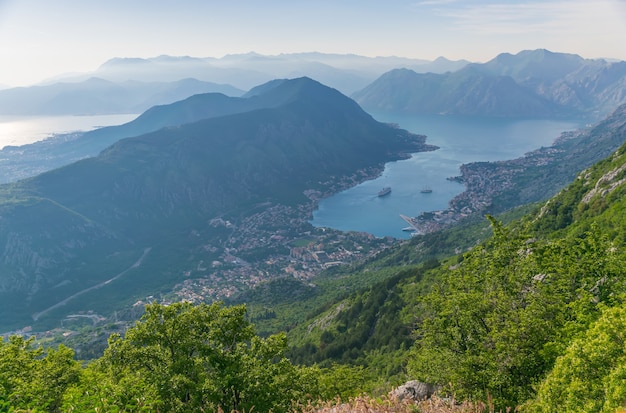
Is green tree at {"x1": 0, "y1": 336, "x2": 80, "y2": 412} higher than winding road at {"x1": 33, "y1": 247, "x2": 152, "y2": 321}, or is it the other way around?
green tree at {"x1": 0, "y1": 336, "x2": 80, "y2": 412}

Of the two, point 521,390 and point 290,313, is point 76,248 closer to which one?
point 290,313

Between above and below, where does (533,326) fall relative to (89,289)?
above

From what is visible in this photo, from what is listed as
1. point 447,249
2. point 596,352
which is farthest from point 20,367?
point 447,249

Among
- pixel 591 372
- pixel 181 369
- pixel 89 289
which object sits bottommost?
pixel 89 289

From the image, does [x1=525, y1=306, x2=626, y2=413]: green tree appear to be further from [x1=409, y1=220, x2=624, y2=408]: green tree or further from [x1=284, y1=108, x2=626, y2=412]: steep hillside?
[x1=409, y1=220, x2=624, y2=408]: green tree

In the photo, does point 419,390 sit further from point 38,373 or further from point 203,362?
point 38,373

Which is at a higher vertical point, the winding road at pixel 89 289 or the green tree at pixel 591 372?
the green tree at pixel 591 372

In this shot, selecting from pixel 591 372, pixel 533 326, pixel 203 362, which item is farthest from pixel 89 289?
pixel 591 372

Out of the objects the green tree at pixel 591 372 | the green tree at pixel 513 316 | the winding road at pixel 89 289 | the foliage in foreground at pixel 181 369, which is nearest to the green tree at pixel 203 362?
the foliage in foreground at pixel 181 369

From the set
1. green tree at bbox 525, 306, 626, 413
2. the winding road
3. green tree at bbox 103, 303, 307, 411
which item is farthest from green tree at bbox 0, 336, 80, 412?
the winding road

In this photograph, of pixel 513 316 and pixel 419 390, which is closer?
pixel 513 316

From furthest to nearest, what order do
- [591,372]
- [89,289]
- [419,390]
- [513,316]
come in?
[89,289]
[419,390]
[513,316]
[591,372]

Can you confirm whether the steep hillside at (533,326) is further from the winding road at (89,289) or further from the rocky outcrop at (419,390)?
the winding road at (89,289)
